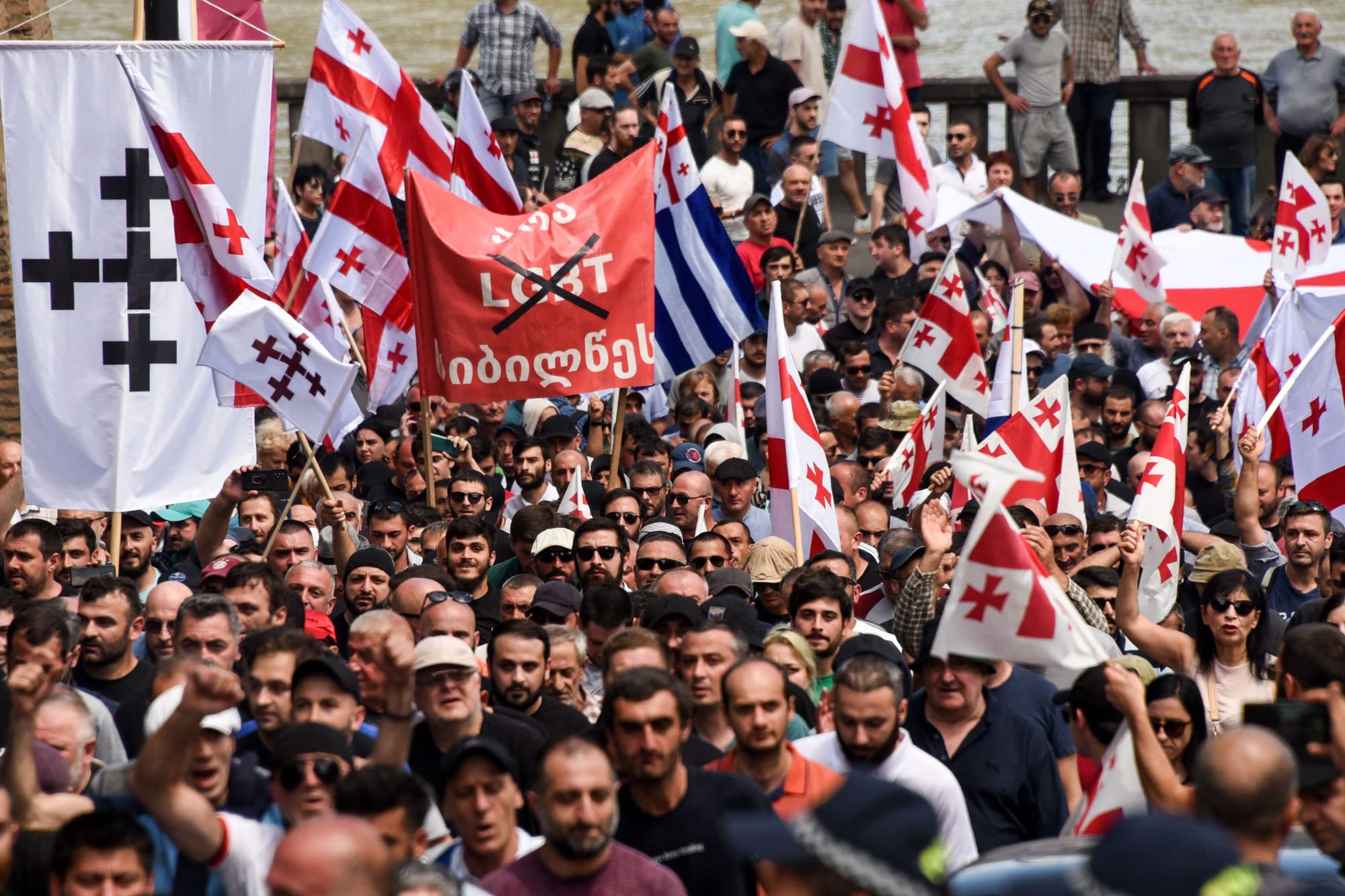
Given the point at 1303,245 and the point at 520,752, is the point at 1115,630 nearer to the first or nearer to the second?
the point at 520,752

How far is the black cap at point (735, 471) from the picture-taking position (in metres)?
10.8

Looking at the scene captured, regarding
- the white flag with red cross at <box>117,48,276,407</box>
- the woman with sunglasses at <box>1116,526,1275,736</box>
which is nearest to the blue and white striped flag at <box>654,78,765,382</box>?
the white flag with red cross at <box>117,48,276,407</box>

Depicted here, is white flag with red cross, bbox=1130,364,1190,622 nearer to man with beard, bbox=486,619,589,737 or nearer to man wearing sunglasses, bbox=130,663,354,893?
man with beard, bbox=486,619,589,737

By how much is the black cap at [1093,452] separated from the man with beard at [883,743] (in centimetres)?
600

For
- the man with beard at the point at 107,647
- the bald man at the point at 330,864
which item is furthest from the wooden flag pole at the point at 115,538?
the bald man at the point at 330,864

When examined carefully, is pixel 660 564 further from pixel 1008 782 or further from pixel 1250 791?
pixel 1250 791

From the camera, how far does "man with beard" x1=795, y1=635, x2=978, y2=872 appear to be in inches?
228

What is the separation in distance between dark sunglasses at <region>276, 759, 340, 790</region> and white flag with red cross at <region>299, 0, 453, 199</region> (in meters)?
6.99

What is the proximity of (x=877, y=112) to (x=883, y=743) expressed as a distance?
32.7ft

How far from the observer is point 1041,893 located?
131 inches

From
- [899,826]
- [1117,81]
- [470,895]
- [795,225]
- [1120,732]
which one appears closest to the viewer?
[899,826]

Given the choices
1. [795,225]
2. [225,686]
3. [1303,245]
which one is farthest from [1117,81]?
[225,686]

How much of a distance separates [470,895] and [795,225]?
37.8 ft

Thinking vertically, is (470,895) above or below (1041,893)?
below
